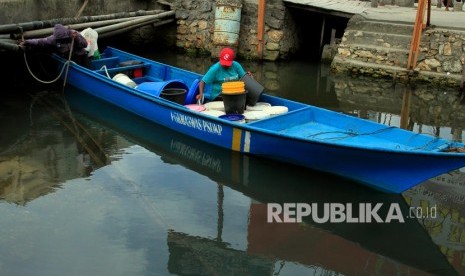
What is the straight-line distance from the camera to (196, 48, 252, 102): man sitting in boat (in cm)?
888

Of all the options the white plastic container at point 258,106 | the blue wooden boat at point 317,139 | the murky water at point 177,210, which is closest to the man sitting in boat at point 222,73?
the blue wooden boat at point 317,139

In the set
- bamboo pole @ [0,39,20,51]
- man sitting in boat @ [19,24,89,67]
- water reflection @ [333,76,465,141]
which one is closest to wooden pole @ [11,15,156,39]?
man sitting in boat @ [19,24,89,67]

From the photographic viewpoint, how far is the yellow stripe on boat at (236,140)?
8008 mm

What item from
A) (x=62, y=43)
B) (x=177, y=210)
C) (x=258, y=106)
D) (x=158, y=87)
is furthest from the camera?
(x=62, y=43)

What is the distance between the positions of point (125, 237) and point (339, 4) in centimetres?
1186

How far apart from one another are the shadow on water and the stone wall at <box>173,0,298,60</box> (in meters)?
7.16

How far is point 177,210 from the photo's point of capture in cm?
668

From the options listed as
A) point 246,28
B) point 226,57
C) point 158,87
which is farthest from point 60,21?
point 226,57

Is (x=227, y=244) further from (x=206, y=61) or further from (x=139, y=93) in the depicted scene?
(x=206, y=61)

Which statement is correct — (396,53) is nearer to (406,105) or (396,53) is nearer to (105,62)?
(406,105)

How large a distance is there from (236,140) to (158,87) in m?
2.15

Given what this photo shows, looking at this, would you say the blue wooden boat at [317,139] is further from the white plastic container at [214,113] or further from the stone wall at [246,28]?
the stone wall at [246,28]

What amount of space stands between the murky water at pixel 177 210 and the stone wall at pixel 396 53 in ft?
9.33

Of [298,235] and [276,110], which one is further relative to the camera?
[276,110]
